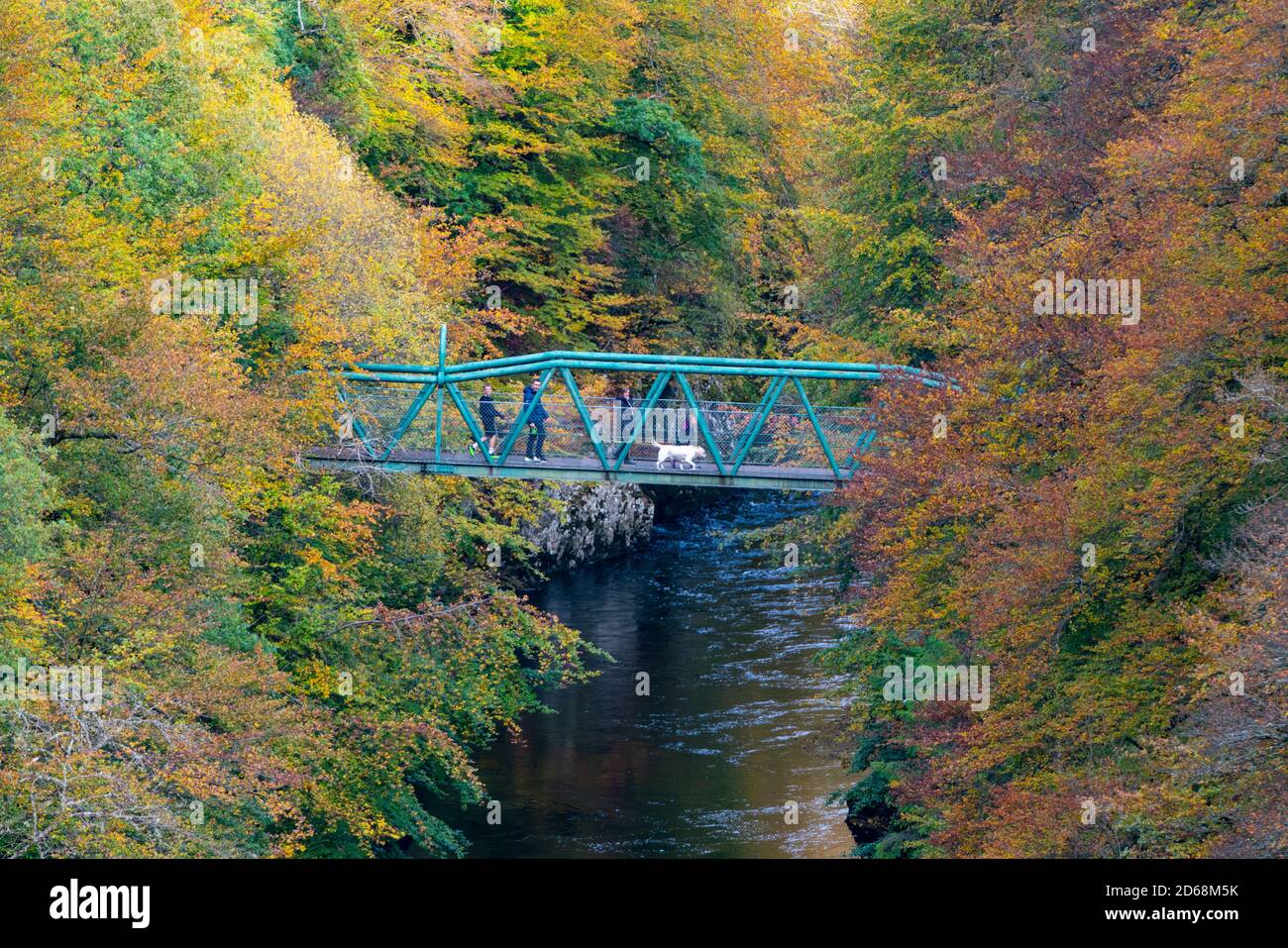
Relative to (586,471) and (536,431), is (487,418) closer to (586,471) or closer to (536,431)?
(536,431)

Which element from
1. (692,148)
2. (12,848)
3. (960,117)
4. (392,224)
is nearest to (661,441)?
(392,224)

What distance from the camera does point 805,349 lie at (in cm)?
Answer: 3066

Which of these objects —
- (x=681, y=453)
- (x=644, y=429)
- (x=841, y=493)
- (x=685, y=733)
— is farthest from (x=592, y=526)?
(x=841, y=493)

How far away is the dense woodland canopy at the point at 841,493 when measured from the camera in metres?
15.9

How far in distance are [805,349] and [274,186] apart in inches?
441

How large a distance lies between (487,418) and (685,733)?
7.52 m

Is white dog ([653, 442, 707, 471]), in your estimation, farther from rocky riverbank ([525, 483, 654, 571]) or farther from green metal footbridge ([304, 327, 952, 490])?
rocky riverbank ([525, 483, 654, 571])

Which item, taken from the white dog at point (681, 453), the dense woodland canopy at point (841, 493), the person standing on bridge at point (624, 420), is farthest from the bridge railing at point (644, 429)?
the dense woodland canopy at point (841, 493)

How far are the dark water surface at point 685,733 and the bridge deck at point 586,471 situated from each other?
576 centimetres

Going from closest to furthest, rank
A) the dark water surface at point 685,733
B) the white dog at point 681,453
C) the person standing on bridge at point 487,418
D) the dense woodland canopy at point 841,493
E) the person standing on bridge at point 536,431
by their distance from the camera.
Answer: the dense woodland canopy at point 841,493 < the white dog at point 681,453 < the person standing on bridge at point 536,431 < the person standing on bridge at point 487,418 < the dark water surface at point 685,733

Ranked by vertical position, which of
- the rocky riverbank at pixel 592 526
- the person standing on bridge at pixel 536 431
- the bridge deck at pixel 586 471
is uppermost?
the person standing on bridge at pixel 536 431

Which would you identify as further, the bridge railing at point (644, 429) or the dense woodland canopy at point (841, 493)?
the bridge railing at point (644, 429)

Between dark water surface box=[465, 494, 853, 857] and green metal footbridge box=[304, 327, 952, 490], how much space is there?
5.13 meters

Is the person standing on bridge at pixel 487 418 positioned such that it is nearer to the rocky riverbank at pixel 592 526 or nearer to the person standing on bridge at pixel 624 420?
the person standing on bridge at pixel 624 420
